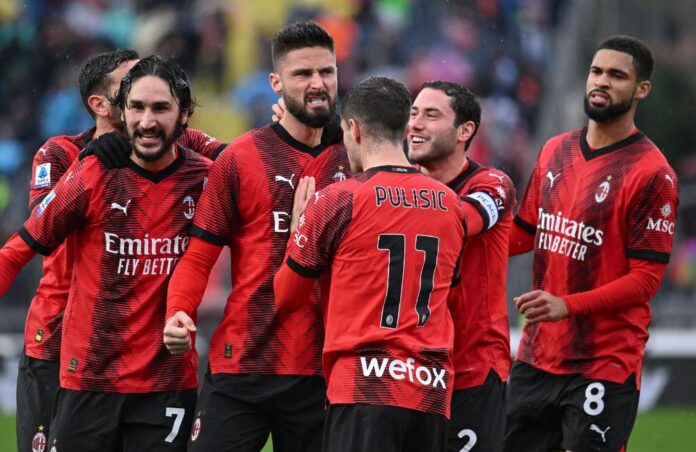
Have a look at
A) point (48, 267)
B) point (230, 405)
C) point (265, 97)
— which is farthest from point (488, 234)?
point (265, 97)

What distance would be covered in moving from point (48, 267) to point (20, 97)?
7.47m

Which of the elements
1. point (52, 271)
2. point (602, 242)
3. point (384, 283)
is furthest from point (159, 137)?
point (602, 242)

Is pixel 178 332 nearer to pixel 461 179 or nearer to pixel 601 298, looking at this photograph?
pixel 461 179

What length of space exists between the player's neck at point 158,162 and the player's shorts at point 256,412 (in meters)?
0.99

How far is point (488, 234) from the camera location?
569 cm

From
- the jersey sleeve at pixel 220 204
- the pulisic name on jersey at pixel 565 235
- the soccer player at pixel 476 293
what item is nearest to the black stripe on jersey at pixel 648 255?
the pulisic name on jersey at pixel 565 235

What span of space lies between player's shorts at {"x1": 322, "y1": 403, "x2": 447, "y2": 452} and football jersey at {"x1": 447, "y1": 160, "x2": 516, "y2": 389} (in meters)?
0.84

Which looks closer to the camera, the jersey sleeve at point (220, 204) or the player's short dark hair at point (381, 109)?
the player's short dark hair at point (381, 109)

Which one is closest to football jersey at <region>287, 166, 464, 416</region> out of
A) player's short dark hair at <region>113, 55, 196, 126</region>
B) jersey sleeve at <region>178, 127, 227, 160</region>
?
player's short dark hair at <region>113, 55, 196, 126</region>

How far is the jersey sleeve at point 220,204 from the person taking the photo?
5.37 m

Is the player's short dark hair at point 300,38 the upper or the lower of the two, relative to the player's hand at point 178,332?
upper

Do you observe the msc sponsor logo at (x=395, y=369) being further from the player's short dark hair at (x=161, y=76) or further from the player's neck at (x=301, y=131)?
the player's short dark hair at (x=161, y=76)

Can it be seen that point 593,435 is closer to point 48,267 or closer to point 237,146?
point 237,146

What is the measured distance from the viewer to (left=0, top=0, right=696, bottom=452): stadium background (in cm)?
1317
